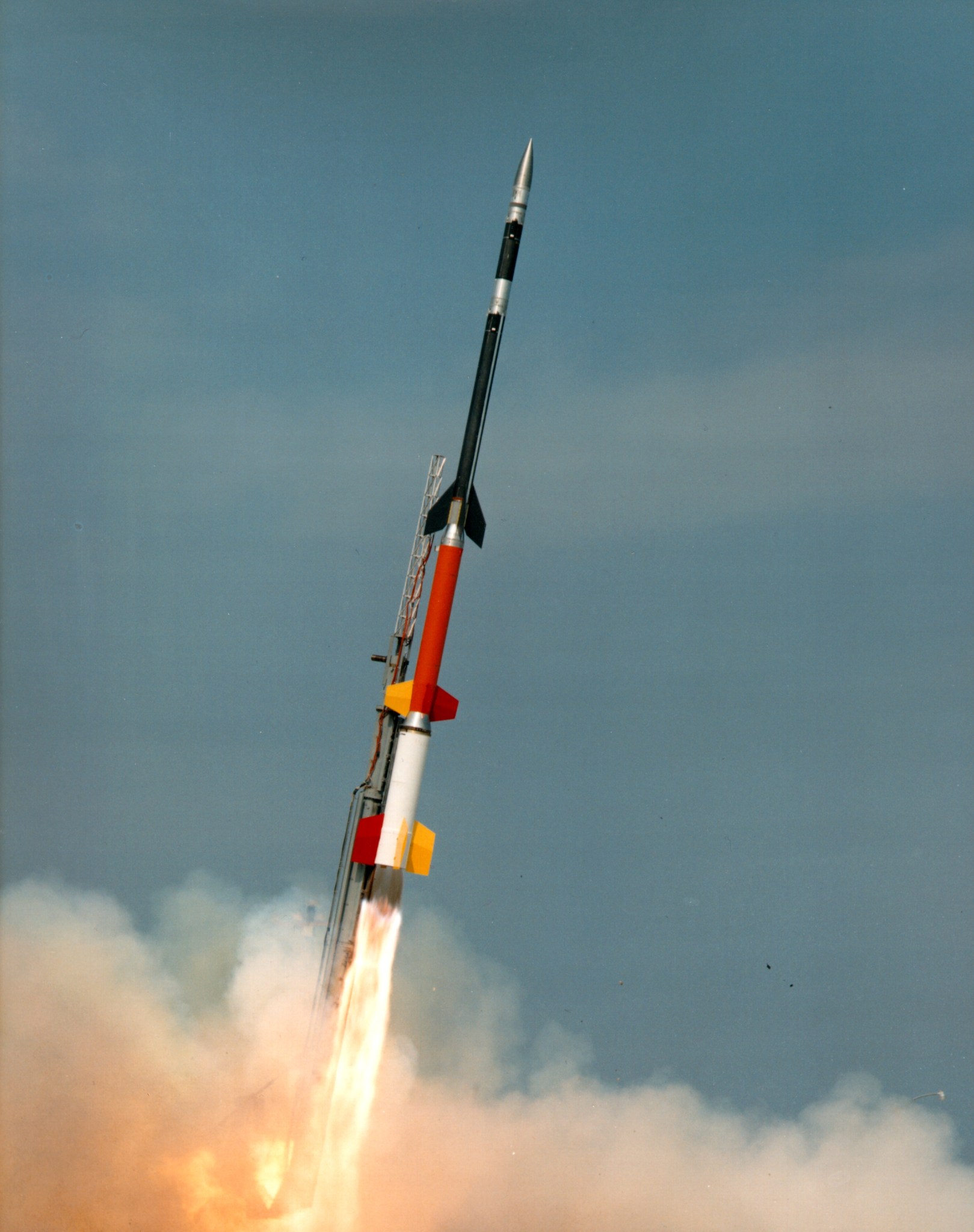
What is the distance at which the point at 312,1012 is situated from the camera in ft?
86.4

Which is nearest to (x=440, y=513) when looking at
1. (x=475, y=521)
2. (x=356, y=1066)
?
(x=475, y=521)

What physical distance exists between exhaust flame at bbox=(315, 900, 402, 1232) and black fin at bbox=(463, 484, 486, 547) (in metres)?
5.38

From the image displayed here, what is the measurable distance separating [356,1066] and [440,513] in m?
7.97

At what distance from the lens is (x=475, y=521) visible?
2512 cm

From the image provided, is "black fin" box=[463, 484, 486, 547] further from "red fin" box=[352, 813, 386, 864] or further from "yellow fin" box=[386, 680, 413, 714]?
"red fin" box=[352, 813, 386, 864]

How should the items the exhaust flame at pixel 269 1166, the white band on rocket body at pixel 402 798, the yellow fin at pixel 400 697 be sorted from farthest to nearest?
the exhaust flame at pixel 269 1166
the yellow fin at pixel 400 697
the white band on rocket body at pixel 402 798

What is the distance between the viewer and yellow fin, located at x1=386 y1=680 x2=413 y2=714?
24625 mm

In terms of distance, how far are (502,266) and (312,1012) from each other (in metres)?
11.2

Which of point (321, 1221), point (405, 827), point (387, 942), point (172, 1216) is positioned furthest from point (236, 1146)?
point (405, 827)

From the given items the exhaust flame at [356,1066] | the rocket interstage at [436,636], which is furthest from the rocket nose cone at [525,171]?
the exhaust flame at [356,1066]

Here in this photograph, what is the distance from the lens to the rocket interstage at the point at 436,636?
2409 centimetres

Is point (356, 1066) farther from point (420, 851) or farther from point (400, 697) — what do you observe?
point (400, 697)

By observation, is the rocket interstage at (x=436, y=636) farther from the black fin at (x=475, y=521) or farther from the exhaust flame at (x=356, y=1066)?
the exhaust flame at (x=356, y=1066)

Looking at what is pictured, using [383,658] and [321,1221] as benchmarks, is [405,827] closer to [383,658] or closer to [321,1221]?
[383,658]
